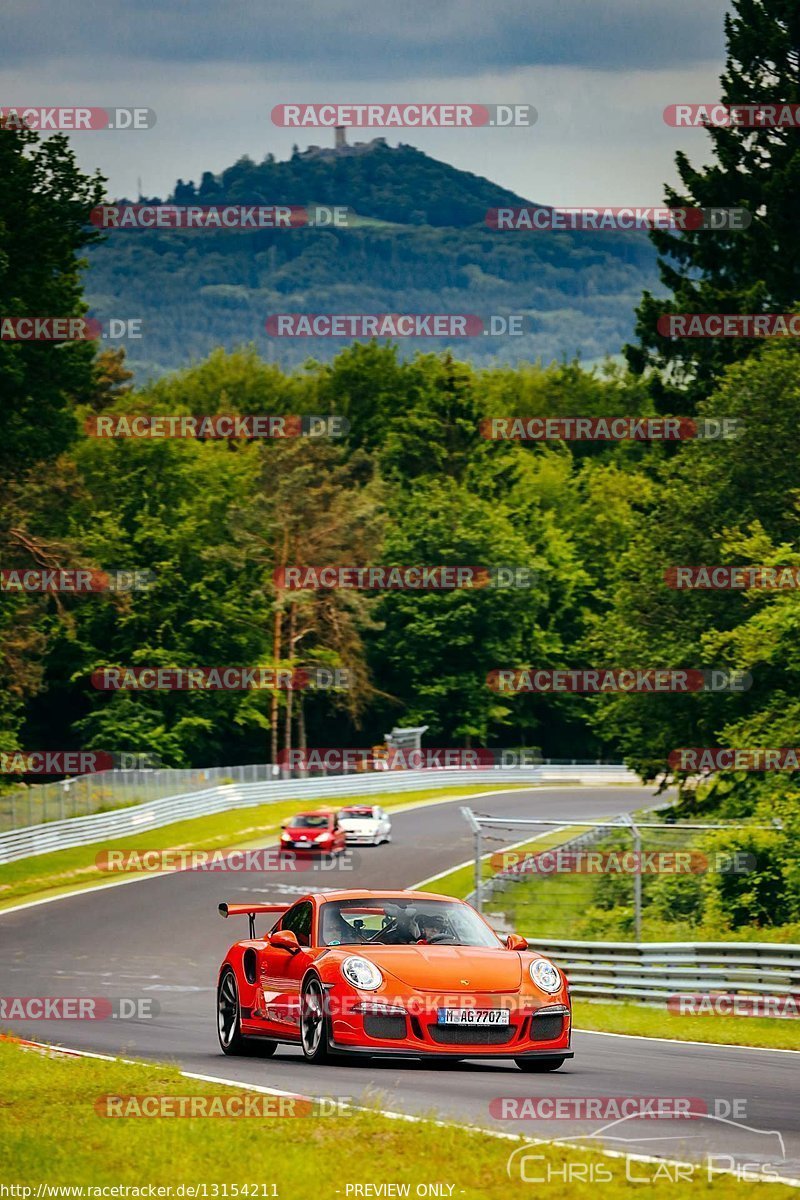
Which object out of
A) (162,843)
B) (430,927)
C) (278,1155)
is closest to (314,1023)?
(430,927)

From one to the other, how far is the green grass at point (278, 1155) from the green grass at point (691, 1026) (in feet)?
27.3

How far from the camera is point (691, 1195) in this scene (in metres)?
8.02

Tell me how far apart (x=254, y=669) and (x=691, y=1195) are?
73.9 metres

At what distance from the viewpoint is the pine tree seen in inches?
2061

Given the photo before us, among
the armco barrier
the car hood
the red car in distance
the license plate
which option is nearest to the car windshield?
the car hood

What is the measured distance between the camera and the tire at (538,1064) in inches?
518

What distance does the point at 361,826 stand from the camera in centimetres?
5278

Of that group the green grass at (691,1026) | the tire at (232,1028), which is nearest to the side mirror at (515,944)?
the tire at (232,1028)

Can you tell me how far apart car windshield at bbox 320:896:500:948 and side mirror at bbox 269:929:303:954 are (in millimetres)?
223

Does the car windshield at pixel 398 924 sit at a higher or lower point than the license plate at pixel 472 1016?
higher

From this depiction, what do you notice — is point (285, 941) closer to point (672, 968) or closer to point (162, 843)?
point (672, 968)

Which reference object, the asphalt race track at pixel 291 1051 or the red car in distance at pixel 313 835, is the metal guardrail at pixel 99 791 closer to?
the asphalt race track at pixel 291 1051

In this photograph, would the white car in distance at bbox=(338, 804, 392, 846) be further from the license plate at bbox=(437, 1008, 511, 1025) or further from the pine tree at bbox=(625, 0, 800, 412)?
the license plate at bbox=(437, 1008, 511, 1025)

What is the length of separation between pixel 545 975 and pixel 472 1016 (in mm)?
760
